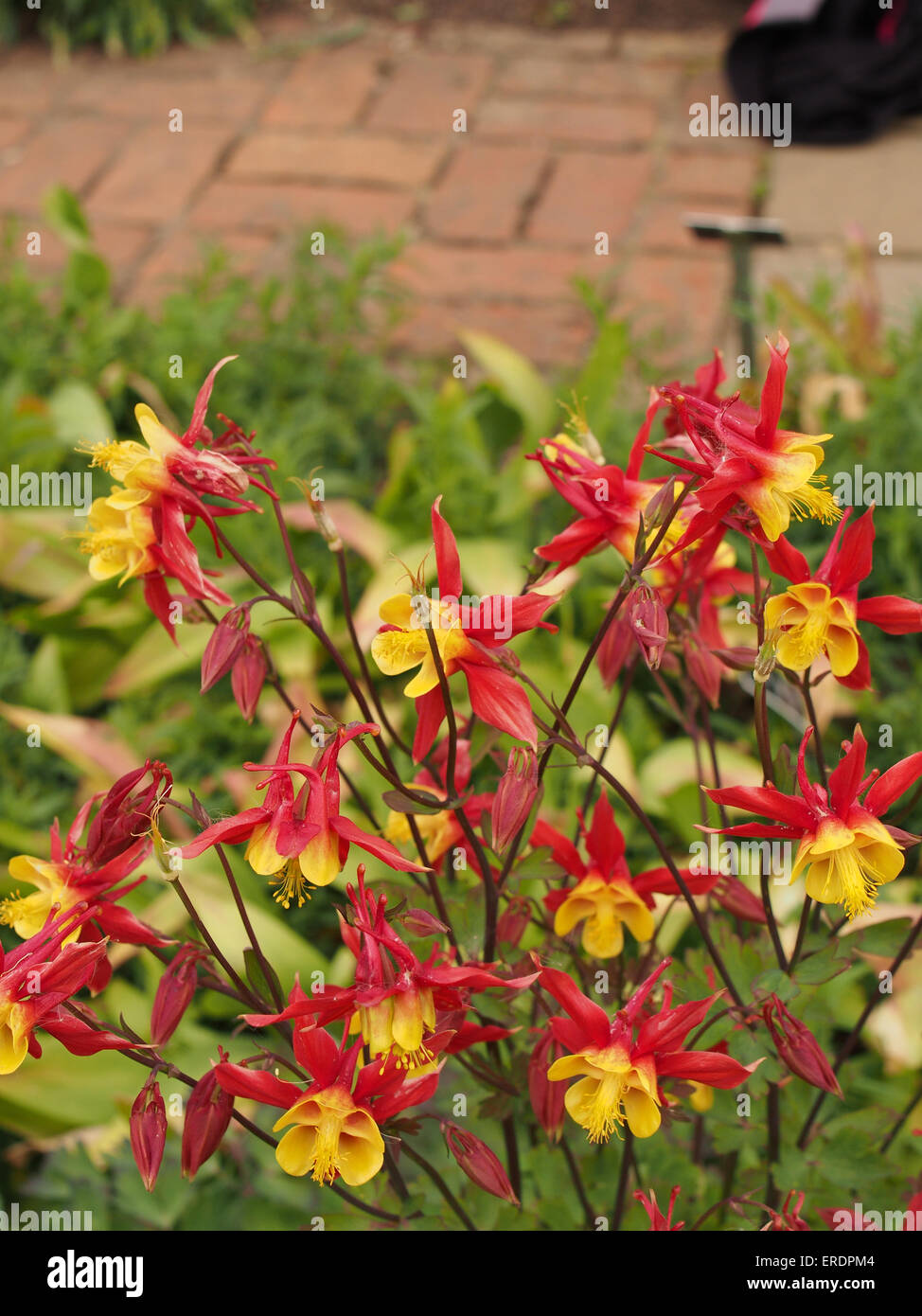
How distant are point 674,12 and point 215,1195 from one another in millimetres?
4107

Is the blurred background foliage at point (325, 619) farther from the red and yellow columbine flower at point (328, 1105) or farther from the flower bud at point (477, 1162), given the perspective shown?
the red and yellow columbine flower at point (328, 1105)

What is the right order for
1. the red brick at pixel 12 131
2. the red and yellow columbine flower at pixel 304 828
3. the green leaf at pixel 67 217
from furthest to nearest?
the red brick at pixel 12 131, the green leaf at pixel 67 217, the red and yellow columbine flower at pixel 304 828

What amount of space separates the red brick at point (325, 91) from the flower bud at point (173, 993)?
3.52m

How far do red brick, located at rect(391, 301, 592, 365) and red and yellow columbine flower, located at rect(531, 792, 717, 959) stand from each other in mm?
2206

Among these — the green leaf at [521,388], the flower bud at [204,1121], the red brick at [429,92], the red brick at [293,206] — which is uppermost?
the red brick at [429,92]

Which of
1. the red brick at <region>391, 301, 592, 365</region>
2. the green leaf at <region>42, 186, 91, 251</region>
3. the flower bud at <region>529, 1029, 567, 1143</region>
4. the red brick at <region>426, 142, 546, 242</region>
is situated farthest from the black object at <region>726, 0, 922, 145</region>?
the flower bud at <region>529, 1029, 567, 1143</region>

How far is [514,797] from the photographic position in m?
0.84

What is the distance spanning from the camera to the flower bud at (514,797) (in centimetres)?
83

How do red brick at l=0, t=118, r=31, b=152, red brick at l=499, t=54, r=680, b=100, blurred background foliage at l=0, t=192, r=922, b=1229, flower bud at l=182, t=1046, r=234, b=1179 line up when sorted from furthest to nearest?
red brick at l=499, t=54, r=680, b=100, red brick at l=0, t=118, r=31, b=152, blurred background foliage at l=0, t=192, r=922, b=1229, flower bud at l=182, t=1046, r=234, b=1179

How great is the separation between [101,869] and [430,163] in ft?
10.6

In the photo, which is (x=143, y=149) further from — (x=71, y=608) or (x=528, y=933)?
(x=528, y=933)

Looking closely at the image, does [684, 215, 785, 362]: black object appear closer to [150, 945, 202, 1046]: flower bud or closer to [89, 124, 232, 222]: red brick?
[150, 945, 202, 1046]: flower bud

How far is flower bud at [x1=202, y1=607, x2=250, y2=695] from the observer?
93 cm

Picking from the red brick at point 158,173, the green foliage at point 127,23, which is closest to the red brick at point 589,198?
the red brick at point 158,173
